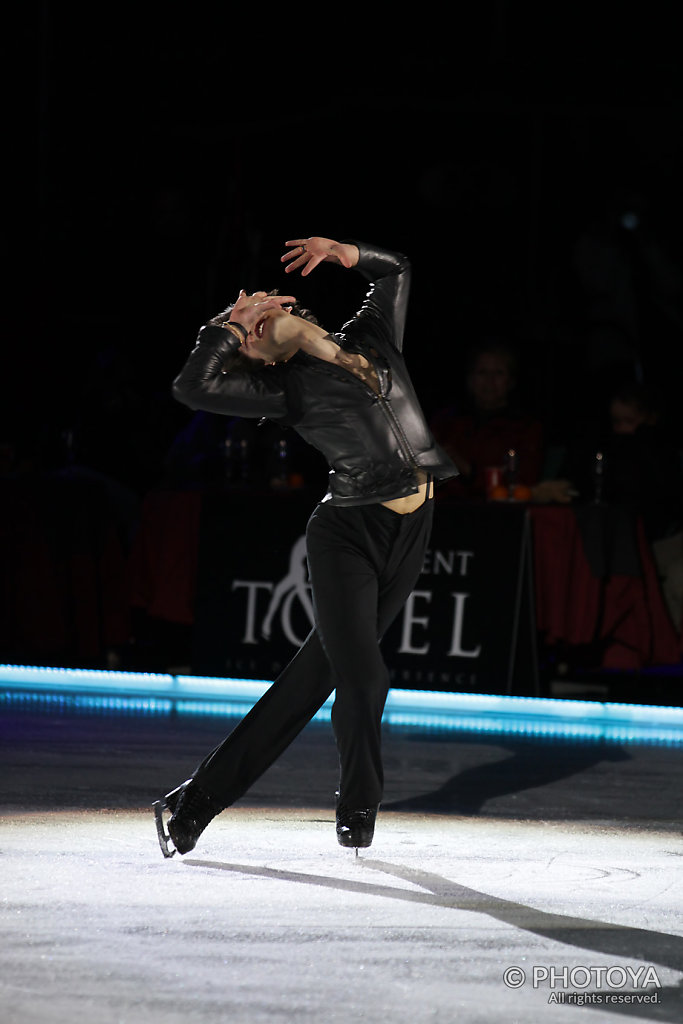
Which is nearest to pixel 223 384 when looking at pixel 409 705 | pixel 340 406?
pixel 340 406

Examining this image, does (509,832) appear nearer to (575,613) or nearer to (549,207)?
(575,613)

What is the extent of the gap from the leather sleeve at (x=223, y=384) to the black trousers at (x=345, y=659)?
13.2 inches

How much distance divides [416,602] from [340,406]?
9.73 feet

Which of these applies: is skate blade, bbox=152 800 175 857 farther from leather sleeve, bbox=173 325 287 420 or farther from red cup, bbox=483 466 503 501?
red cup, bbox=483 466 503 501

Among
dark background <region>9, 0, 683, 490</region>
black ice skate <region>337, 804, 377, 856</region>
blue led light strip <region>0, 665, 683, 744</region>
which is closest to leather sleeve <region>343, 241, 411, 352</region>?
black ice skate <region>337, 804, 377, 856</region>

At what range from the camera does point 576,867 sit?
381 cm

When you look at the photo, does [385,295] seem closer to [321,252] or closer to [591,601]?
[321,252]

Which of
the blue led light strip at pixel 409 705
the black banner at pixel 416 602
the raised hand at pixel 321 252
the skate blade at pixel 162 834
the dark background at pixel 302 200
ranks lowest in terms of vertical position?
the blue led light strip at pixel 409 705

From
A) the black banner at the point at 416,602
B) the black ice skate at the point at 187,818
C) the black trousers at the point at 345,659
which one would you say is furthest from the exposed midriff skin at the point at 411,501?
the black banner at the point at 416,602

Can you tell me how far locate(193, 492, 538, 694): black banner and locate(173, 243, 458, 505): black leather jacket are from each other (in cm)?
276

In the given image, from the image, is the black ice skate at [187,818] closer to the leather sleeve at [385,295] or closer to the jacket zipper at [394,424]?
the jacket zipper at [394,424]

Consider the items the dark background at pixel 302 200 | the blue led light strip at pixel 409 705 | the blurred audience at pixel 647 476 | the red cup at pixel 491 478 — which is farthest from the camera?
the dark background at pixel 302 200

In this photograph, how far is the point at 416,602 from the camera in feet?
21.7

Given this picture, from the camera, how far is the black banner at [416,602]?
6539 mm
